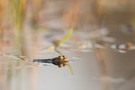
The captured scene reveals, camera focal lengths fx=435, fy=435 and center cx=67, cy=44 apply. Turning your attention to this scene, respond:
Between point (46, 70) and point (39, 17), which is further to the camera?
point (39, 17)

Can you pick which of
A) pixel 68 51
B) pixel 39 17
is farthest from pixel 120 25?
pixel 68 51

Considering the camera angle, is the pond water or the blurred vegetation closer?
the pond water

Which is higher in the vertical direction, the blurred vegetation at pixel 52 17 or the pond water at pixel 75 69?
the blurred vegetation at pixel 52 17

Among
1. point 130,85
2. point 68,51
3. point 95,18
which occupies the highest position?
point 95,18

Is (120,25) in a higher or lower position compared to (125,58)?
higher

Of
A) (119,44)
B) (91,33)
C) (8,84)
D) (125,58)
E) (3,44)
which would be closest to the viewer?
(8,84)

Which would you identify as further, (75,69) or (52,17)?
(52,17)

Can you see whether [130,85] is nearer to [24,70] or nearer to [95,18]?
[24,70]

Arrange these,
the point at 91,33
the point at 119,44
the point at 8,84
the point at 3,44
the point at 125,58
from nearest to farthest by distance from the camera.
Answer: the point at 8,84 → the point at 125,58 → the point at 3,44 → the point at 119,44 → the point at 91,33

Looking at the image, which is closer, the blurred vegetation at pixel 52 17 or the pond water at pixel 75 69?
the pond water at pixel 75 69

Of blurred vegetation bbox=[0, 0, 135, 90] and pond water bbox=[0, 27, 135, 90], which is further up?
blurred vegetation bbox=[0, 0, 135, 90]

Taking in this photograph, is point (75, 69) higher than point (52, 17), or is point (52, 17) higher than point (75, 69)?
point (52, 17)
